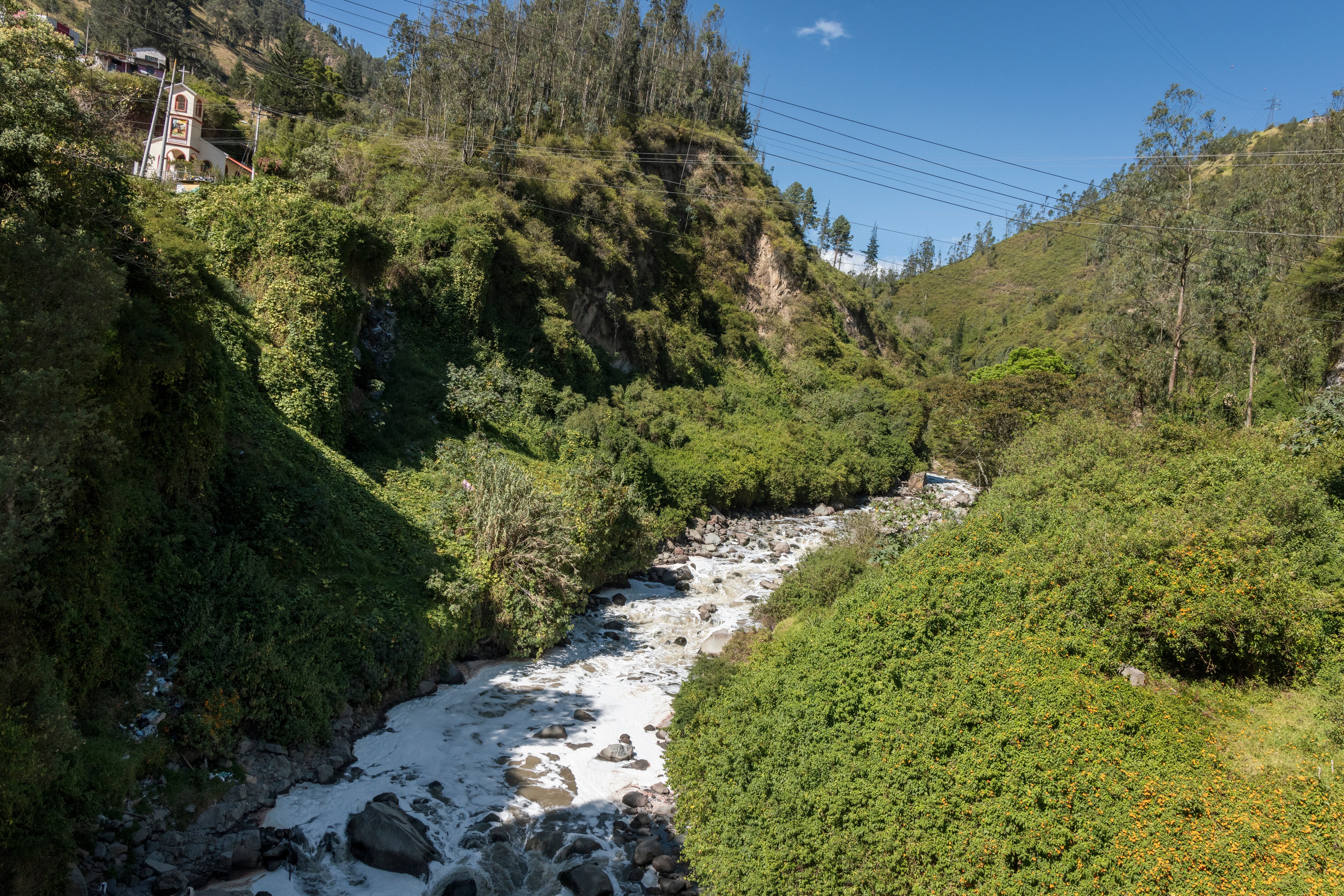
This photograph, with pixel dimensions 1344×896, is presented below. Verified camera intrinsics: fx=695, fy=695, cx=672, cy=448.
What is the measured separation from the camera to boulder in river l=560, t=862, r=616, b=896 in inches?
395

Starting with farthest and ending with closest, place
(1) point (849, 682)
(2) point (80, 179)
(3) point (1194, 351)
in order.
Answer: (3) point (1194, 351)
(1) point (849, 682)
(2) point (80, 179)

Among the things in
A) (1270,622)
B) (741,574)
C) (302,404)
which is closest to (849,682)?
(1270,622)

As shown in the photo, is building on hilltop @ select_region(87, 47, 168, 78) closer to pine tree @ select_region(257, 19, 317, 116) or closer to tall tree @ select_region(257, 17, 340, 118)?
pine tree @ select_region(257, 19, 317, 116)

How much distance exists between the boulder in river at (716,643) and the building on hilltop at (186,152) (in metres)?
21.6

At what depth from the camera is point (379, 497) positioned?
58.7ft

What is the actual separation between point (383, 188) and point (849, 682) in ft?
99.0

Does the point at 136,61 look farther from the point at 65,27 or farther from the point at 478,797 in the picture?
the point at 478,797

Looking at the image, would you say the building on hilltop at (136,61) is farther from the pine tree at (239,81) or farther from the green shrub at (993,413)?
the green shrub at (993,413)

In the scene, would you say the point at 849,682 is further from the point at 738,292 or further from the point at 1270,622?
the point at 738,292

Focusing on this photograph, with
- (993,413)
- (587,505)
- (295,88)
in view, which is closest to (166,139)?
(587,505)

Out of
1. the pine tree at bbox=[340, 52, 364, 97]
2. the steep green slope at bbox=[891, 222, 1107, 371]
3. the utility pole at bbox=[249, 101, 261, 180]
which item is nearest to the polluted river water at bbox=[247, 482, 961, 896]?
the utility pole at bbox=[249, 101, 261, 180]

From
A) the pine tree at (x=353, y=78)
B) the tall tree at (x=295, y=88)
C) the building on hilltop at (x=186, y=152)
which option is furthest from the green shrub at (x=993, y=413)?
the pine tree at (x=353, y=78)

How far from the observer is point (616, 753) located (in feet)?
44.2

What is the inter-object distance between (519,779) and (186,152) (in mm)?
28401
